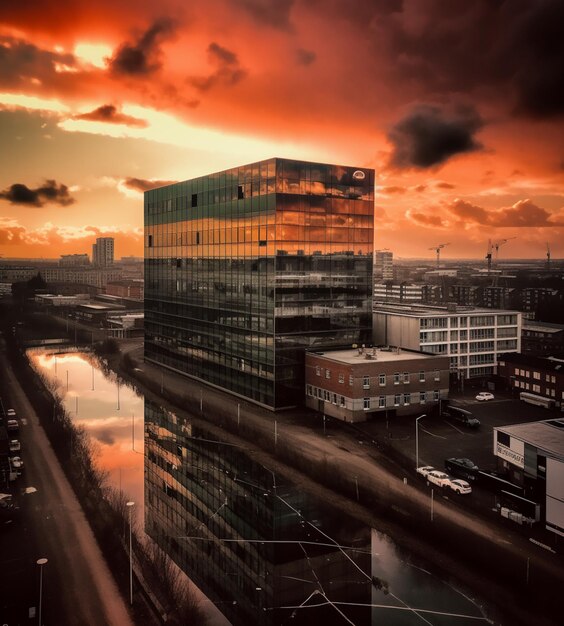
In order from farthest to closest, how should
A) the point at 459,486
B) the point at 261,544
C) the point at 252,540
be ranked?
the point at 459,486
the point at 252,540
the point at 261,544

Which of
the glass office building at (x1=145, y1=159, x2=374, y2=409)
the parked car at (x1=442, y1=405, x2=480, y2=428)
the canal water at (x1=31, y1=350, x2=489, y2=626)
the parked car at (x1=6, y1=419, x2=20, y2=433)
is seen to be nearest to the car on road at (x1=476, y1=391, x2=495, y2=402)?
the parked car at (x1=442, y1=405, x2=480, y2=428)

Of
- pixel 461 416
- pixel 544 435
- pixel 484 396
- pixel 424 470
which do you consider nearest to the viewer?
pixel 544 435

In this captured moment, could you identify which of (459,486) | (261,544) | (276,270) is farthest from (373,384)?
(261,544)

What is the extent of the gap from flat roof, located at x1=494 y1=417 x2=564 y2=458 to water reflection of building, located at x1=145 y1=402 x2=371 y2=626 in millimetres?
14938

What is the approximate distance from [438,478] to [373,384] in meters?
19.5

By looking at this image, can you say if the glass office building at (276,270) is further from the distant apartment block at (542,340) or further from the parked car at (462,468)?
the distant apartment block at (542,340)

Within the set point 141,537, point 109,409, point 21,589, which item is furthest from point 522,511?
point 109,409

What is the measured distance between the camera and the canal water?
30.5 metres

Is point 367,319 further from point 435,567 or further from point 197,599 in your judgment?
point 197,599

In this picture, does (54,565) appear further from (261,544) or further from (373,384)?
(373,384)

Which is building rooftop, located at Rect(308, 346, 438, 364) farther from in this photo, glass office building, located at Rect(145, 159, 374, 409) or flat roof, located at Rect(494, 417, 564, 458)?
flat roof, located at Rect(494, 417, 564, 458)

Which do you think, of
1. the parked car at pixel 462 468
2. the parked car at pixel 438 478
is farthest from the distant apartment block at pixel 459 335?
the parked car at pixel 438 478

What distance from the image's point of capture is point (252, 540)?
38531 millimetres

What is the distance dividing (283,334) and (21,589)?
140 ft
